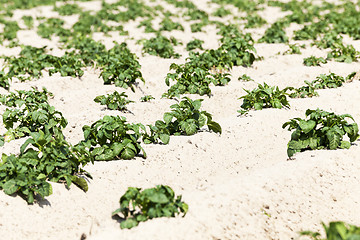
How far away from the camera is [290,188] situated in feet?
16.3

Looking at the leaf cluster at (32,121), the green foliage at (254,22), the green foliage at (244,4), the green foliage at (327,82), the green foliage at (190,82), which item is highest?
the leaf cluster at (32,121)

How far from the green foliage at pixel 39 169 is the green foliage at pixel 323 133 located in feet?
9.18

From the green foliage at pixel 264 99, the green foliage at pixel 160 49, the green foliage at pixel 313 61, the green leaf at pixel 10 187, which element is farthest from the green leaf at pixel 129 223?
the green foliage at pixel 160 49

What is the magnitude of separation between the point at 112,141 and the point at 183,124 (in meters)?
1.07

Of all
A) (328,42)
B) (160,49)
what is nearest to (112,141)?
(160,49)

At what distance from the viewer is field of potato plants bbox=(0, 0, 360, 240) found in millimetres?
4496

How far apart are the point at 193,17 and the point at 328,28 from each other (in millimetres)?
4669

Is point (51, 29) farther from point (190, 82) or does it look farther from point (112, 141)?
point (112, 141)

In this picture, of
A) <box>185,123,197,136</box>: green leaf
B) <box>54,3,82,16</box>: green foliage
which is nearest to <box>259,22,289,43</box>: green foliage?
<box>185,123,197,136</box>: green leaf

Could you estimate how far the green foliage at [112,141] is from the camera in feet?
18.0

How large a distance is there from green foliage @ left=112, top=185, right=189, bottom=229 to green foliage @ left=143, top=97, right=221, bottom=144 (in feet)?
5.31

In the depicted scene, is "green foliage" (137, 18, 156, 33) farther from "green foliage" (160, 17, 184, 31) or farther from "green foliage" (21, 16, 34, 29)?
"green foliage" (21, 16, 34, 29)

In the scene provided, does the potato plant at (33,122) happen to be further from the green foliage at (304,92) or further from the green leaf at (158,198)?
the green foliage at (304,92)

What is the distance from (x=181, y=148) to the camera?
5.87 meters
